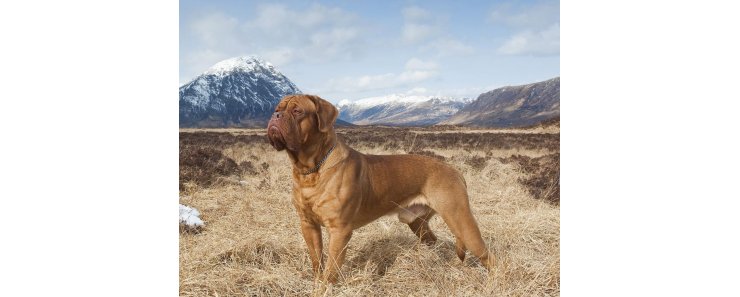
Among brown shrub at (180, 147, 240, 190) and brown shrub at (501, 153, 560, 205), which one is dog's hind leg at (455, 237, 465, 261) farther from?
brown shrub at (180, 147, 240, 190)

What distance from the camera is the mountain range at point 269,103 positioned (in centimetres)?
492

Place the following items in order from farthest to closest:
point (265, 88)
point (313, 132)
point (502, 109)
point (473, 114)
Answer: point (502, 109) < point (473, 114) < point (265, 88) < point (313, 132)

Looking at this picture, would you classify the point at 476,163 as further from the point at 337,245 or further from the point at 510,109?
the point at 337,245

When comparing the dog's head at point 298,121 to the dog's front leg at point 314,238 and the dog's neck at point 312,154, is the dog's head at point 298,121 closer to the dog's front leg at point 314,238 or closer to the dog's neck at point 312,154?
the dog's neck at point 312,154

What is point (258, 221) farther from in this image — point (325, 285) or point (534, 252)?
point (534, 252)

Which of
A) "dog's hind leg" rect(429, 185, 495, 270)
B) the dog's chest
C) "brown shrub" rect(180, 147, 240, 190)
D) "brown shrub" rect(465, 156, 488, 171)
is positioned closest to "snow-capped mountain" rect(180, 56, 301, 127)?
"brown shrub" rect(180, 147, 240, 190)

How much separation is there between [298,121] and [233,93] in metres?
3.62

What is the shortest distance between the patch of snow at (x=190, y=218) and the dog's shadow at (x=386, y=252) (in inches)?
71.3

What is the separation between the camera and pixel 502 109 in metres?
9.87

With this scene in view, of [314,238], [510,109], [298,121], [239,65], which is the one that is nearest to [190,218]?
[239,65]

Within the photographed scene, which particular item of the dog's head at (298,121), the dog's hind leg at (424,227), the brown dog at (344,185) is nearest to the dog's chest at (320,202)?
the brown dog at (344,185)

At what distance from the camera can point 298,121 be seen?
2615mm
